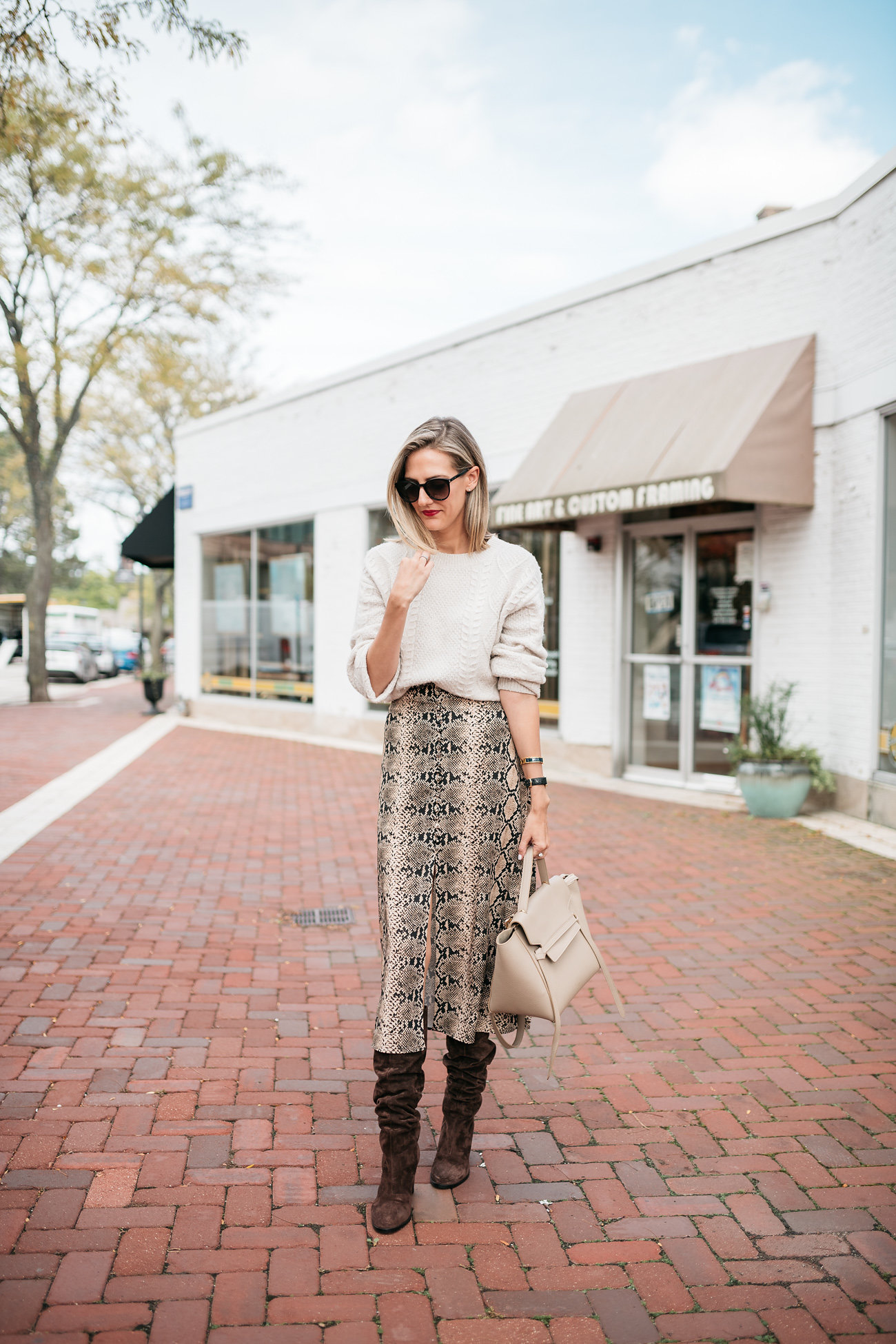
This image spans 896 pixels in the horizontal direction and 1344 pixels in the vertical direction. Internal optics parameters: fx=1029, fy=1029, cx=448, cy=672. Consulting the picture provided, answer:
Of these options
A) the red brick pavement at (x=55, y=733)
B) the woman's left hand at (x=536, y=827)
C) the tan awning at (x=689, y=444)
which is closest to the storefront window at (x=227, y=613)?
the red brick pavement at (x=55, y=733)

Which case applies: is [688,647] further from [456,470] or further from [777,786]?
[456,470]

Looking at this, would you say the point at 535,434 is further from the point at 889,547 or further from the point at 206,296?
the point at 206,296

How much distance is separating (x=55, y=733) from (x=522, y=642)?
13.3m

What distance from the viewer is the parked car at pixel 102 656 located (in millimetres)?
34812

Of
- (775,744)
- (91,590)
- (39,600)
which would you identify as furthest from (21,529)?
(775,744)

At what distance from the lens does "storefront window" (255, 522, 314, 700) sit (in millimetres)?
14688

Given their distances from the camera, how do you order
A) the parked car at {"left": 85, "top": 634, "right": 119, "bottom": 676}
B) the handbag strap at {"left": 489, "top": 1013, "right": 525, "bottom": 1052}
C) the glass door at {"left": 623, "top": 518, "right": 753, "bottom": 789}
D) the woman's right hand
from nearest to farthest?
1. the woman's right hand
2. the handbag strap at {"left": 489, "top": 1013, "right": 525, "bottom": 1052}
3. the glass door at {"left": 623, "top": 518, "right": 753, "bottom": 789}
4. the parked car at {"left": 85, "top": 634, "right": 119, "bottom": 676}

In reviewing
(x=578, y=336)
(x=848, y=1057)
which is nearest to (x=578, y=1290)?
(x=848, y=1057)

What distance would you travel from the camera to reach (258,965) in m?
4.56

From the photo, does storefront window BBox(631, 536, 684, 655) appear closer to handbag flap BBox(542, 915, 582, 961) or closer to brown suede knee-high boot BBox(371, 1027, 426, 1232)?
handbag flap BBox(542, 915, 582, 961)

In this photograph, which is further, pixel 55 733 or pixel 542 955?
pixel 55 733

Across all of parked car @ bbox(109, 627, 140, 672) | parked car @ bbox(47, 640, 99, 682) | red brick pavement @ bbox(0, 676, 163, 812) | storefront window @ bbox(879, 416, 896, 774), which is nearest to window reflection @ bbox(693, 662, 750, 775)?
storefront window @ bbox(879, 416, 896, 774)

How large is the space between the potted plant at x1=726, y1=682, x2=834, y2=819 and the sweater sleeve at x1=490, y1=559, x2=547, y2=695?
5789 mm

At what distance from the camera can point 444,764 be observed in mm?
2619
